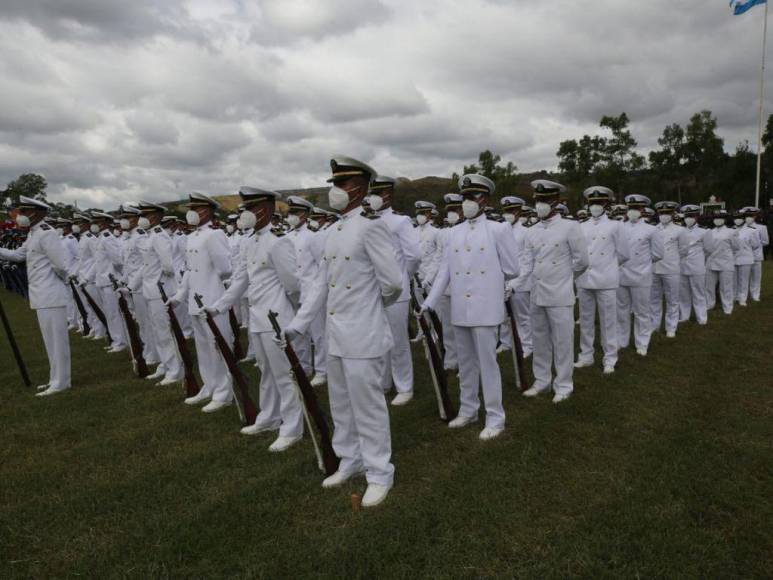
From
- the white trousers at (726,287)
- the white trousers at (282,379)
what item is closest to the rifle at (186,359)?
the white trousers at (282,379)

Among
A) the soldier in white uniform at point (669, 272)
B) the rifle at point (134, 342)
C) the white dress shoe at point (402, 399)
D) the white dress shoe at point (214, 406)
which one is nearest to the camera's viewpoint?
the white dress shoe at point (214, 406)

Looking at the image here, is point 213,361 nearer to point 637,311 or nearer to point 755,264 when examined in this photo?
point 637,311

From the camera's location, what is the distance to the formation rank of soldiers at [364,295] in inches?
174

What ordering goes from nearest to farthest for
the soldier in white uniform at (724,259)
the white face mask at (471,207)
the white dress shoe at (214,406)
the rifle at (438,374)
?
1. the white face mask at (471,207)
2. the rifle at (438,374)
3. the white dress shoe at (214,406)
4. the soldier in white uniform at (724,259)

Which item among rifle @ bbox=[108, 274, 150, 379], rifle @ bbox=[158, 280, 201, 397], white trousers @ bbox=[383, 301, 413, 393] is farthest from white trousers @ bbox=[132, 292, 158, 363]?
white trousers @ bbox=[383, 301, 413, 393]

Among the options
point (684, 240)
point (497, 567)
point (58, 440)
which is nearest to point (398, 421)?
point (497, 567)

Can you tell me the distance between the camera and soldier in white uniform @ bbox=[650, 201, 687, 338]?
1049cm

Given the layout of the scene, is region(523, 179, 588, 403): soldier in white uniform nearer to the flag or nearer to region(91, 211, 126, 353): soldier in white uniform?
region(91, 211, 126, 353): soldier in white uniform

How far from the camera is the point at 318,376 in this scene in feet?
28.9

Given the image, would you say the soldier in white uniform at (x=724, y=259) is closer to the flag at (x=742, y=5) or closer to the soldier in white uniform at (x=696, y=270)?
the soldier in white uniform at (x=696, y=270)

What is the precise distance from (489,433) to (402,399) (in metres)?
1.76

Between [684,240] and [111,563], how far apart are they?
437 inches

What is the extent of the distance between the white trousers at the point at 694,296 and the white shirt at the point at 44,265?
12.3 meters

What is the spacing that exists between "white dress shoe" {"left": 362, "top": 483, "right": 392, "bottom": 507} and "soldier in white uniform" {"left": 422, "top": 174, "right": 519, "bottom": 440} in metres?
1.58
